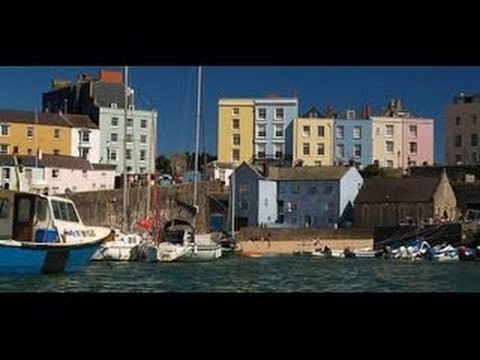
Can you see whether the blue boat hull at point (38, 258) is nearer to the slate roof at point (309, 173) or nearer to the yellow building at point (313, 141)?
the slate roof at point (309, 173)

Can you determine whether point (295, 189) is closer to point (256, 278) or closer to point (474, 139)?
point (474, 139)

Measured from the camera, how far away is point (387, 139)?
A: 77.2 metres

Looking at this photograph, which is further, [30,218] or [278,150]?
[278,150]

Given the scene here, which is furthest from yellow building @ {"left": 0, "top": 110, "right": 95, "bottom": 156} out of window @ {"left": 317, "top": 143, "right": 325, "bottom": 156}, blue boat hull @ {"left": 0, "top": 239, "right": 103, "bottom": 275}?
blue boat hull @ {"left": 0, "top": 239, "right": 103, "bottom": 275}

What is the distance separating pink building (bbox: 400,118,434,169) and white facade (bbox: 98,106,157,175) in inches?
854

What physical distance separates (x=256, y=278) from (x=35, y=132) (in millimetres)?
33757

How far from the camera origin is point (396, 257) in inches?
2293

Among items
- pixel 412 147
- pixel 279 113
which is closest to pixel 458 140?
pixel 412 147

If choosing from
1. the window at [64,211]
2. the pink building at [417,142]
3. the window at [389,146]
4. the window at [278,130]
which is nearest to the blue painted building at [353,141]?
the window at [389,146]

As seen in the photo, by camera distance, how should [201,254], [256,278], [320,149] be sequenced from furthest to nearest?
[320,149] → [201,254] → [256,278]

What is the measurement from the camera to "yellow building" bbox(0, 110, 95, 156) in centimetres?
6744

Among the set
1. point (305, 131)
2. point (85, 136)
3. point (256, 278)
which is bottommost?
point (256, 278)
